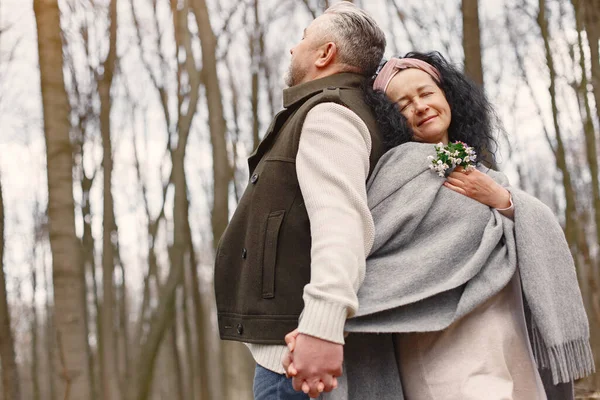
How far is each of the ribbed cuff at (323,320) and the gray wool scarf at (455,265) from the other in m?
0.14

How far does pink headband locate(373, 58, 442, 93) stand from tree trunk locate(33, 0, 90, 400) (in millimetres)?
2542

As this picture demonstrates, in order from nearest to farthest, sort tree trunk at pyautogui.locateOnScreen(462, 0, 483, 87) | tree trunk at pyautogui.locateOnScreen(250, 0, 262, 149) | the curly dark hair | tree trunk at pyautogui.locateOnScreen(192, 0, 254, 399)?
1. the curly dark hair
2. tree trunk at pyautogui.locateOnScreen(462, 0, 483, 87)
3. tree trunk at pyautogui.locateOnScreen(192, 0, 254, 399)
4. tree trunk at pyautogui.locateOnScreen(250, 0, 262, 149)

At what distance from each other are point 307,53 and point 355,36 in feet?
0.59

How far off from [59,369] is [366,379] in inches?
109

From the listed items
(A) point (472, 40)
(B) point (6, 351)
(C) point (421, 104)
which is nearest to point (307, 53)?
(C) point (421, 104)

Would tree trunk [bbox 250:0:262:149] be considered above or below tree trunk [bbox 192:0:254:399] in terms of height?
above

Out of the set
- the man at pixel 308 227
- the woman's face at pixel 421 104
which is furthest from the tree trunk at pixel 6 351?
the woman's face at pixel 421 104

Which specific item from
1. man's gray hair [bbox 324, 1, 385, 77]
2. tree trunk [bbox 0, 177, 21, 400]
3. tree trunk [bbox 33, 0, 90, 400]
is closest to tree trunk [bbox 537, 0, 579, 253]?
tree trunk [bbox 33, 0, 90, 400]

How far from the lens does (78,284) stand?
4207 millimetres

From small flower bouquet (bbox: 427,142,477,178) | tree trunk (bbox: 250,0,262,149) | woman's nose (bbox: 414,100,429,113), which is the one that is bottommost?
small flower bouquet (bbox: 427,142,477,178)

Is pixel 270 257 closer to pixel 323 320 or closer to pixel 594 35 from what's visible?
pixel 323 320

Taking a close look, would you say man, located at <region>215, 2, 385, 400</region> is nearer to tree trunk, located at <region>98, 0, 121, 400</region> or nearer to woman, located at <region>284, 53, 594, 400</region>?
woman, located at <region>284, 53, 594, 400</region>

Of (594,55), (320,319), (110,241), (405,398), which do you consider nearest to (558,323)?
(405,398)

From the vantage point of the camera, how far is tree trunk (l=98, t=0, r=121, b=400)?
7211 mm
